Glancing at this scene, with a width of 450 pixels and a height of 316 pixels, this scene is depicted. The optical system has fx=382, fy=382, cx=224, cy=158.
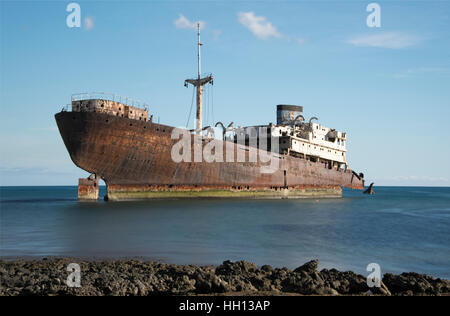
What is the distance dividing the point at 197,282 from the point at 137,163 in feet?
58.1

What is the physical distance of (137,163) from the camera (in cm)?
2347

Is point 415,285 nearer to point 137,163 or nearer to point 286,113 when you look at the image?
point 137,163

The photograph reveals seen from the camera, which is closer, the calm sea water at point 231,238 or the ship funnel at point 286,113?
the calm sea water at point 231,238

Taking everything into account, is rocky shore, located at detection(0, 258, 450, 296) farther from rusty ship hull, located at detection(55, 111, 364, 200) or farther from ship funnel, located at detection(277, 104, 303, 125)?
ship funnel, located at detection(277, 104, 303, 125)

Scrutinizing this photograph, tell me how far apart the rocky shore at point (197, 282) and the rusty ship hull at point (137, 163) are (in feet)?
47.6

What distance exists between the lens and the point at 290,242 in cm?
1352

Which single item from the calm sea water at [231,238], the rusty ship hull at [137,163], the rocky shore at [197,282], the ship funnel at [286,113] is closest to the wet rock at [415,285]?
the rocky shore at [197,282]

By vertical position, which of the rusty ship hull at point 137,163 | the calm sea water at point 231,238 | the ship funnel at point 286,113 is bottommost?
the calm sea water at point 231,238

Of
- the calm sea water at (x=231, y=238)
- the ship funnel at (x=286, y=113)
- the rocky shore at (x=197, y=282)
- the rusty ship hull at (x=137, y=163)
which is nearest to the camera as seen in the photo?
the rocky shore at (x=197, y=282)

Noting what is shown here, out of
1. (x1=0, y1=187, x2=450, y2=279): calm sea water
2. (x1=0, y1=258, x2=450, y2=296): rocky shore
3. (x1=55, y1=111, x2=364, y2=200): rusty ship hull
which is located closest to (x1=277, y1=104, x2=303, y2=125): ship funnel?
(x1=55, y1=111, x2=364, y2=200): rusty ship hull

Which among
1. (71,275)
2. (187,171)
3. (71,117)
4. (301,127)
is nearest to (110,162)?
(71,117)

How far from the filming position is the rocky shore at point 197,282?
626 centimetres

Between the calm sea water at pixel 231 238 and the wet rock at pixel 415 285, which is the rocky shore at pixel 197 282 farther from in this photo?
the calm sea water at pixel 231 238
